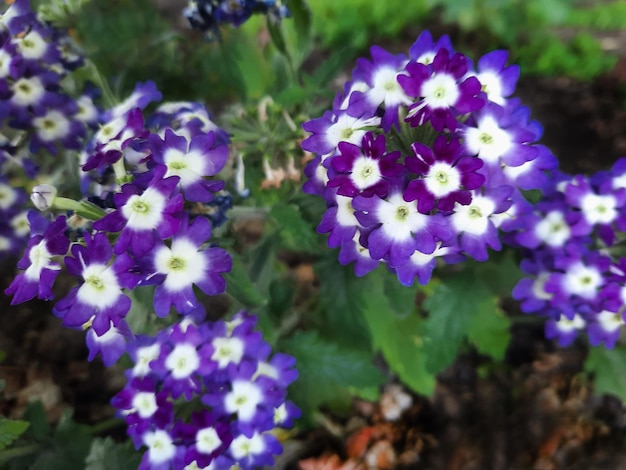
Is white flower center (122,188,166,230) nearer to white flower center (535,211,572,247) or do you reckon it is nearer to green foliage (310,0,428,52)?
white flower center (535,211,572,247)

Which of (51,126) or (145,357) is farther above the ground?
(51,126)

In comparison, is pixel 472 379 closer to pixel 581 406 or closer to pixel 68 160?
pixel 581 406

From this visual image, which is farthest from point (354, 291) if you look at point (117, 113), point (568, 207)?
point (117, 113)

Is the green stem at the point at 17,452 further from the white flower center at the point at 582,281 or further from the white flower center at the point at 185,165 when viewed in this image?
the white flower center at the point at 582,281

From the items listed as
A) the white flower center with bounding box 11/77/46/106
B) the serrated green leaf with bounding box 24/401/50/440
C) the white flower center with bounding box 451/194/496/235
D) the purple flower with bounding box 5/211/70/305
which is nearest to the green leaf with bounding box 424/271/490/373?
the white flower center with bounding box 451/194/496/235

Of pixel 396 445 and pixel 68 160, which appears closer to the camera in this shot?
pixel 68 160

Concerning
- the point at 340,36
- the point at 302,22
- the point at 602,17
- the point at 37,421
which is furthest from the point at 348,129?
the point at 602,17

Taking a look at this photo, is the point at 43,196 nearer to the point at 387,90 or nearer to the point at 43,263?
the point at 43,263

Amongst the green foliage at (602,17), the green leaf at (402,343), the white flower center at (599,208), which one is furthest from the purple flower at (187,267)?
the green foliage at (602,17)
